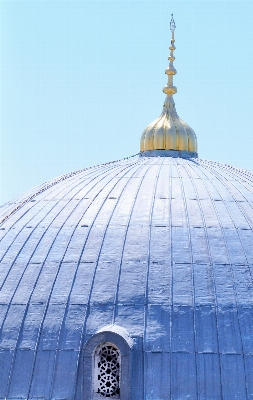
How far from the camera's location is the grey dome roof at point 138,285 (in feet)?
62.3

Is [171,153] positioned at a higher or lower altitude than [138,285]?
higher

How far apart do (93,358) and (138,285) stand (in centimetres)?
233

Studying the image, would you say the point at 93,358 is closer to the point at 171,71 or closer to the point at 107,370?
the point at 107,370

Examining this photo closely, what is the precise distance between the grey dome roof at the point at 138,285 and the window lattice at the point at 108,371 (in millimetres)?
582

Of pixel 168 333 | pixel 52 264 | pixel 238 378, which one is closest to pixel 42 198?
pixel 52 264

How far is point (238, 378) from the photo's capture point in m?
18.8

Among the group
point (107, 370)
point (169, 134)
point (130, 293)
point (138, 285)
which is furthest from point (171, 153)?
point (107, 370)

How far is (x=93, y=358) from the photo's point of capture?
19.0 m

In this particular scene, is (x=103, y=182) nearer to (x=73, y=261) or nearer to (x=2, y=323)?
(x=73, y=261)

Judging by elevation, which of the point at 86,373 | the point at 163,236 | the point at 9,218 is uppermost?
the point at 9,218

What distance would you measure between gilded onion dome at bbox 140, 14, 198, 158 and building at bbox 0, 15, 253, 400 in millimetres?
4352

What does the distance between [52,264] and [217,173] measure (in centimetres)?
752

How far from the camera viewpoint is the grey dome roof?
62.3ft

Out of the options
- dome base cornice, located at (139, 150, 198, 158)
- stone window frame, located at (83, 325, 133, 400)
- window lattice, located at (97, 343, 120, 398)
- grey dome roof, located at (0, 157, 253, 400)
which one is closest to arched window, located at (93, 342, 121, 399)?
window lattice, located at (97, 343, 120, 398)
